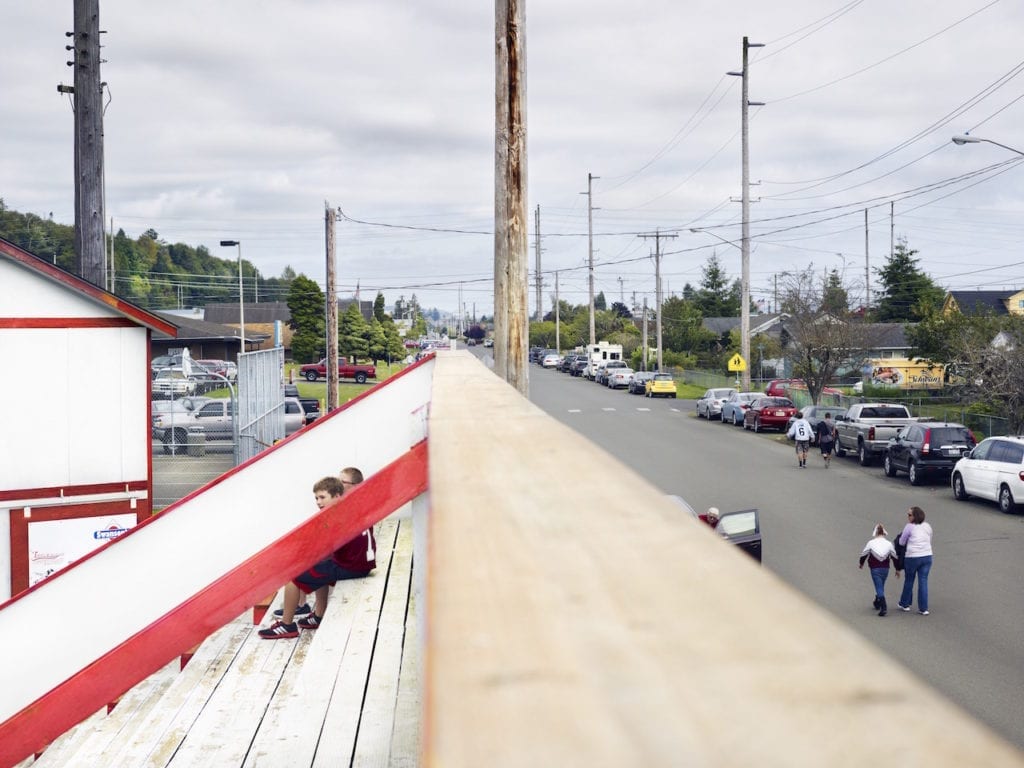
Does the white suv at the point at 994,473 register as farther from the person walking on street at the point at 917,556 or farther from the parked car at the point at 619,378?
the parked car at the point at 619,378

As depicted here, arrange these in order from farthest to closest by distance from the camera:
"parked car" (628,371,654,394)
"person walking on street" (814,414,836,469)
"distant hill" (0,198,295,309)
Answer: "distant hill" (0,198,295,309) → "parked car" (628,371,654,394) → "person walking on street" (814,414,836,469)

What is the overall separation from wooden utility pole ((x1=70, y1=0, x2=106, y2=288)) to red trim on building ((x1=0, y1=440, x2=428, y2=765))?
1220 cm

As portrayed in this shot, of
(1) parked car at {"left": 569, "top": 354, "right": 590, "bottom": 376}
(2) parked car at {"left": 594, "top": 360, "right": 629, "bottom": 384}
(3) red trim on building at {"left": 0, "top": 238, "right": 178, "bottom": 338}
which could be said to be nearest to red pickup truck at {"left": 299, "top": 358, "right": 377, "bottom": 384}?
(2) parked car at {"left": 594, "top": 360, "right": 629, "bottom": 384}

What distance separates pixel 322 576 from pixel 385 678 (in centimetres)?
194

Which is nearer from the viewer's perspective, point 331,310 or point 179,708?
point 179,708

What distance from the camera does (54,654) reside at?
191 inches

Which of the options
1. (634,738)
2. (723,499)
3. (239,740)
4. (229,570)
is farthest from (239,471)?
(723,499)

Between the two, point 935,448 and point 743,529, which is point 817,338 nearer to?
point 935,448

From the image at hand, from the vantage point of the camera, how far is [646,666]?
2.87ft

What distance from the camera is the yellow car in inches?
2343

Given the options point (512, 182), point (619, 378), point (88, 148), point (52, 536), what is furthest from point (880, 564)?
point (619, 378)

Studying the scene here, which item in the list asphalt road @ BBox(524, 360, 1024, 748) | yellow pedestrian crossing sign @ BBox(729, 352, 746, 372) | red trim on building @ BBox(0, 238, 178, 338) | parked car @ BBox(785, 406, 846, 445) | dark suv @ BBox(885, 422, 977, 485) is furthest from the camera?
yellow pedestrian crossing sign @ BBox(729, 352, 746, 372)

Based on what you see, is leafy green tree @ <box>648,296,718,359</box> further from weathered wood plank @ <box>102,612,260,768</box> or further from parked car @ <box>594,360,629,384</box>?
weathered wood plank @ <box>102,612,260,768</box>

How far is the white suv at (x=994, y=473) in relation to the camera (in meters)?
22.4
